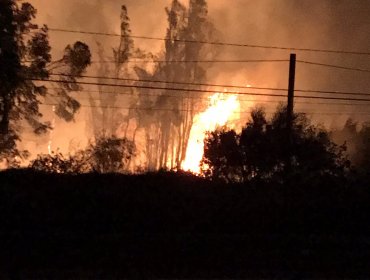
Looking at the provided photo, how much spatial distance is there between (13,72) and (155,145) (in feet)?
174

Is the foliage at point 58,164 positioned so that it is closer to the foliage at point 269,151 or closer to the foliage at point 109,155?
the foliage at point 109,155

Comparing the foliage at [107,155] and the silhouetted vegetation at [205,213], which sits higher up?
the foliage at [107,155]

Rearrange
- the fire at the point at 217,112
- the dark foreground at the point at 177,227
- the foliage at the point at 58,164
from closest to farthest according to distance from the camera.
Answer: the dark foreground at the point at 177,227 < the foliage at the point at 58,164 < the fire at the point at 217,112

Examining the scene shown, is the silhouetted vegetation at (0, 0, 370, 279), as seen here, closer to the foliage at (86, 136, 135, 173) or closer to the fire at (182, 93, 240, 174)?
the foliage at (86, 136, 135, 173)

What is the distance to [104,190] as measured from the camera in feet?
58.7

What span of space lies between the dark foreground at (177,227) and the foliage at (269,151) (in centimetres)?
377

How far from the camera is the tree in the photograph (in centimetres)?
3059

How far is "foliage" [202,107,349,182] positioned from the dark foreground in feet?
12.4

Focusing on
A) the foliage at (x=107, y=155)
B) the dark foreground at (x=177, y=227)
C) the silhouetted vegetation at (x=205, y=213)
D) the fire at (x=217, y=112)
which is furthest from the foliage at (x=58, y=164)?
the fire at (x=217, y=112)

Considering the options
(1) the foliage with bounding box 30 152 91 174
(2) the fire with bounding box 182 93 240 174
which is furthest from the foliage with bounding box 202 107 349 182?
(2) the fire with bounding box 182 93 240 174

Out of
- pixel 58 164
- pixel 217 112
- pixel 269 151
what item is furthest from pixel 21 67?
pixel 217 112

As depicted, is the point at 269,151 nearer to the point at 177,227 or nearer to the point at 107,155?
the point at 177,227

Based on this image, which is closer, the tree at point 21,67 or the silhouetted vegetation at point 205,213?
A: the silhouetted vegetation at point 205,213

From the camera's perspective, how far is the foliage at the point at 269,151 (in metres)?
25.3
